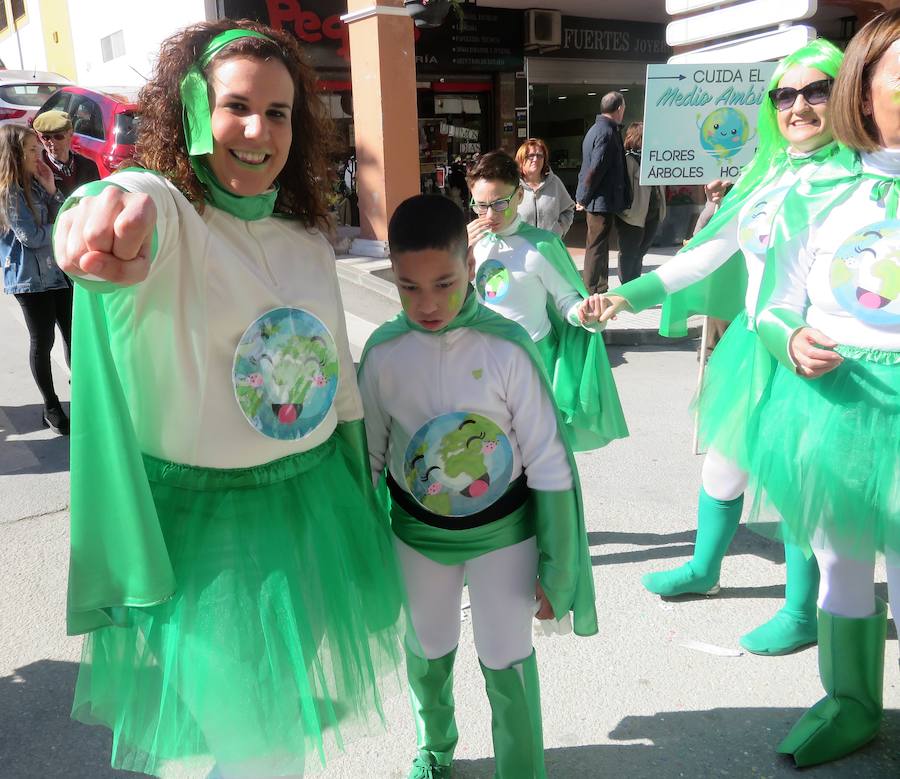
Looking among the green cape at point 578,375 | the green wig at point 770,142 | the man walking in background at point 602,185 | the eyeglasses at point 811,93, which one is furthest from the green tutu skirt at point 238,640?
the man walking in background at point 602,185

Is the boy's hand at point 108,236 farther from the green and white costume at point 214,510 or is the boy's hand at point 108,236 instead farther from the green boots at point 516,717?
the green boots at point 516,717

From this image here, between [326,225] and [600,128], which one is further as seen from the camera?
[600,128]

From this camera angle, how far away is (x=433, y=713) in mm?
2211

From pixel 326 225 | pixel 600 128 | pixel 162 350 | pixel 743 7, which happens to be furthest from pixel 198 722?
pixel 600 128

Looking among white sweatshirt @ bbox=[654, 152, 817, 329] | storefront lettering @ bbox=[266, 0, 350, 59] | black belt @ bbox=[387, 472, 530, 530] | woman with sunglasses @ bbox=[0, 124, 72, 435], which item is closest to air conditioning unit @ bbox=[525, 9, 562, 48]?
storefront lettering @ bbox=[266, 0, 350, 59]

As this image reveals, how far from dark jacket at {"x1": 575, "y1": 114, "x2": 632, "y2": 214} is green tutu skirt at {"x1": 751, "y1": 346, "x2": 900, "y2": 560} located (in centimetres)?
615

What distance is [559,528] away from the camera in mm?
1982

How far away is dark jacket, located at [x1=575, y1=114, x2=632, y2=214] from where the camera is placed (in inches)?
316

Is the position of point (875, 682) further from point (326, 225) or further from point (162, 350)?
point (162, 350)

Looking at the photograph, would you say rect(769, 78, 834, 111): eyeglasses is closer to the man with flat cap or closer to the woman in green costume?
the woman in green costume

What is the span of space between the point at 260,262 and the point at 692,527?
2872 millimetres

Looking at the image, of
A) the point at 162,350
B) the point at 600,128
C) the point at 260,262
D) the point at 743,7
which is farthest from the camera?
the point at 600,128

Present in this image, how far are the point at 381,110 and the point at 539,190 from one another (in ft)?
10.7

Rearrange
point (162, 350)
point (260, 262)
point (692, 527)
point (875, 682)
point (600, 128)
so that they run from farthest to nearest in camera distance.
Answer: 1. point (600, 128)
2. point (692, 527)
3. point (875, 682)
4. point (260, 262)
5. point (162, 350)
